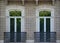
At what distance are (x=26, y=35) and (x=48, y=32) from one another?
155 centimetres

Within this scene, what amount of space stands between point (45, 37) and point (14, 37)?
2154mm

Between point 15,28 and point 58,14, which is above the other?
point 58,14

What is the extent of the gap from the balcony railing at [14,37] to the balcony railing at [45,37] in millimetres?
883

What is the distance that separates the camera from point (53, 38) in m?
9.30

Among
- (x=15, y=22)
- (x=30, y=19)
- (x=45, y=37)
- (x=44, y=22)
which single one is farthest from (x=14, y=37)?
(x=44, y=22)

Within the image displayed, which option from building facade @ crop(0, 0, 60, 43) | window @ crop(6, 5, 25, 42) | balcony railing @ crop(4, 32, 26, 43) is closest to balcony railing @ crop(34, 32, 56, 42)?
building facade @ crop(0, 0, 60, 43)

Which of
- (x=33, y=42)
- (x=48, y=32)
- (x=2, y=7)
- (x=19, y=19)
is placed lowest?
(x=33, y=42)

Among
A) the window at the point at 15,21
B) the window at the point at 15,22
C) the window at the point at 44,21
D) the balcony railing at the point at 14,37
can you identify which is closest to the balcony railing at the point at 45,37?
the window at the point at 44,21

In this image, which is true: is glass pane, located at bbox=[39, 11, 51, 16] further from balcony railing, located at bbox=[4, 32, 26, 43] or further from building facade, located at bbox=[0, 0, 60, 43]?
balcony railing, located at bbox=[4, 32, 26, 43]

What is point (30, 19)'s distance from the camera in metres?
9.42

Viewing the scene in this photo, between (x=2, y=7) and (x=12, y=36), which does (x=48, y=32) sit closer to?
(x=12, y=36)

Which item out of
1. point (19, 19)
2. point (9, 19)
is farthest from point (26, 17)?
point (9, 19)

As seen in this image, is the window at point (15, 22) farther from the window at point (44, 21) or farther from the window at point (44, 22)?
the window at point (44, 21)

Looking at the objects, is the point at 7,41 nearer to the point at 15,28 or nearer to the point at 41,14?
the point at 15,28
